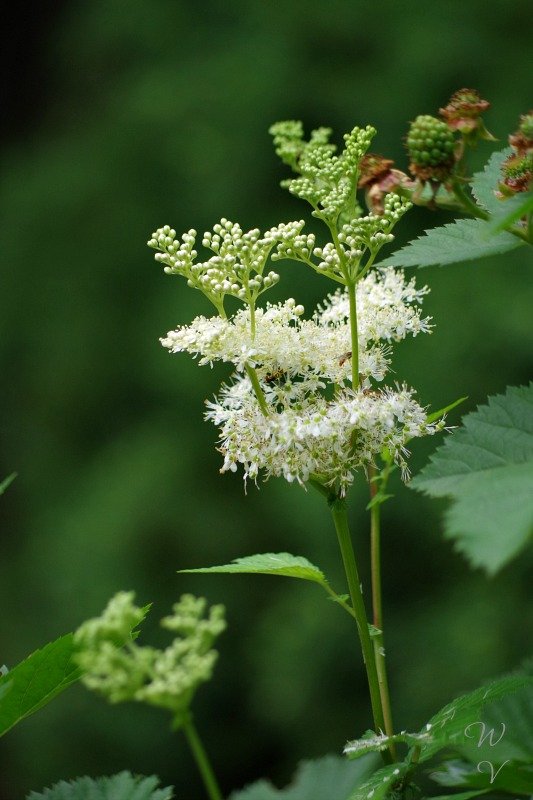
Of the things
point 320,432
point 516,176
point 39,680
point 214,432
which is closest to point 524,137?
point 516,176

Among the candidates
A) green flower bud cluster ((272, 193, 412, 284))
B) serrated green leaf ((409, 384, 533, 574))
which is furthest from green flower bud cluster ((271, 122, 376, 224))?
serrated green leaf ((409, 384, 533, 574))

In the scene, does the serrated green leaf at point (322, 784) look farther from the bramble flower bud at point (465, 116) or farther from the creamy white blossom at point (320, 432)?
the bramble flower bud at point (465, 116)

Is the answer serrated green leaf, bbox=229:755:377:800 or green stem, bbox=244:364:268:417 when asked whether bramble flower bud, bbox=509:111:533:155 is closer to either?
green stem, bbox=244:364:268:417

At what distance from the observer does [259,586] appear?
517 cm

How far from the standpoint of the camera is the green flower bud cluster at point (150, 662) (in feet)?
2.52

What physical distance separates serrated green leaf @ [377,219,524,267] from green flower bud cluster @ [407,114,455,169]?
9cm

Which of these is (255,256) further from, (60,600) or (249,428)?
(60,600)

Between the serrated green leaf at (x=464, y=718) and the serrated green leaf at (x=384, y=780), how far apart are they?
25mm

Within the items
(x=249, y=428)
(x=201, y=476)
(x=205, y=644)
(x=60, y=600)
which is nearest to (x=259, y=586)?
(x=201, y=476)

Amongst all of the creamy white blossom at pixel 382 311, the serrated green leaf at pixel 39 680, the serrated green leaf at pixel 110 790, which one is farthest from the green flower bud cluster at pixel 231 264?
the serrated green leaf at pixel 110 790

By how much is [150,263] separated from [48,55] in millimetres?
1692

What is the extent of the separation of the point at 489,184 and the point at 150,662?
79 centimetres

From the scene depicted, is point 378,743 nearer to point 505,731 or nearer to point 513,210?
point 505,731

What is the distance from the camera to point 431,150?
1.07 m
